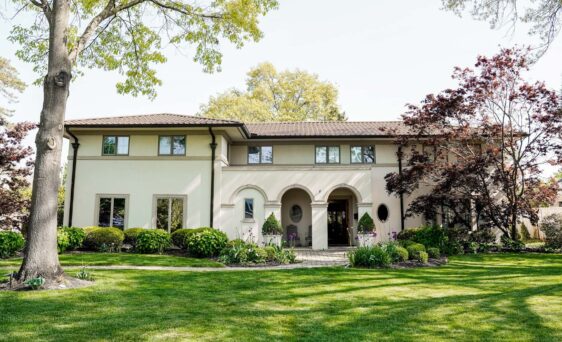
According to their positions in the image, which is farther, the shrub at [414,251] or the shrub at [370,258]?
the shrub at [414,251]

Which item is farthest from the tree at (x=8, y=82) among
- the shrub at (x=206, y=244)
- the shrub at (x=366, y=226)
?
the shrub at (x=366, y=226)

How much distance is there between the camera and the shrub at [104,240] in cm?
1523

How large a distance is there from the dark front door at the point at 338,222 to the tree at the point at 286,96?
1724cm

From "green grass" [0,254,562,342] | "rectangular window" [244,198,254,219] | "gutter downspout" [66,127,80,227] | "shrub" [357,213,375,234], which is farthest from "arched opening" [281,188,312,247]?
"green grass" [0,254,562,342]

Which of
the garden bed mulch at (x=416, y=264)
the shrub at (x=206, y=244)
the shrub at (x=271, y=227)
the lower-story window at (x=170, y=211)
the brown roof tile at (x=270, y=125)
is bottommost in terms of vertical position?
the garden bed mulch at (x=416, y=264)

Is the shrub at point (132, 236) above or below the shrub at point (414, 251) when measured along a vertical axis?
above

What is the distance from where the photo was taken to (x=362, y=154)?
19.9 meters

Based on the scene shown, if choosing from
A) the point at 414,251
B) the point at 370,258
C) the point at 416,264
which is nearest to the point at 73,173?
the point at 370,258

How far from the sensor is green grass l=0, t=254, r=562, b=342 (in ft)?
16.9

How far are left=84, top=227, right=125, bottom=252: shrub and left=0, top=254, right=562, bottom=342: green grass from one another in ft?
18.6

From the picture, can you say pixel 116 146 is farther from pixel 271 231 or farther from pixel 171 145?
pixel 271 231

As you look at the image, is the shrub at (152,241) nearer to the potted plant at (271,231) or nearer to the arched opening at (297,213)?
the potted plant at (271,231)

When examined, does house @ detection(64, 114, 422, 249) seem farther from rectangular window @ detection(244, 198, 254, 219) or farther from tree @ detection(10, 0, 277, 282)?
tree @ detection(10, 0, 277, 282)

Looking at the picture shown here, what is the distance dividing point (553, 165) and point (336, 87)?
2631cm
